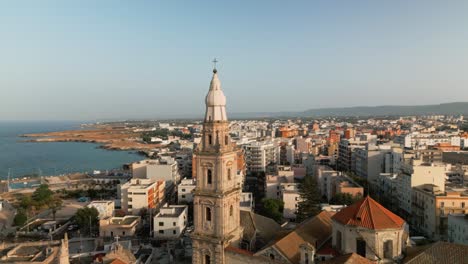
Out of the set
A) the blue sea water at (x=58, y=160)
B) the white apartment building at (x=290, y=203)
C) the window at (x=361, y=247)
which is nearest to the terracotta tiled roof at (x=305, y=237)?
the window at (x=361, y=247)

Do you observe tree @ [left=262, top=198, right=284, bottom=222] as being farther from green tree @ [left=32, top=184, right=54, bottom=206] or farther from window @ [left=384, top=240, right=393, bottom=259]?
green tree @ [left=32, top=184, right=54, bottom=206]

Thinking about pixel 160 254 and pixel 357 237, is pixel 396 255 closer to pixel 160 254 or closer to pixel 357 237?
pixel 357 237

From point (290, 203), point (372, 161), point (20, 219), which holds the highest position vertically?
point (372, 161)

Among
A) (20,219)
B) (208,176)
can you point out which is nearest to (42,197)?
(20,219)

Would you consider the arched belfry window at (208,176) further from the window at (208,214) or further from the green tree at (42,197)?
the green tree at (42,197)

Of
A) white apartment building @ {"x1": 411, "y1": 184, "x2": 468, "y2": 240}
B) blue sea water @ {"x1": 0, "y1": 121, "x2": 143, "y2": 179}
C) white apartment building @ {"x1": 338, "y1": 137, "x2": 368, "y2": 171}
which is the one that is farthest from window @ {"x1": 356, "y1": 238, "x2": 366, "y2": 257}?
blue sea water @ {"x1": 0, "y1": 121, "x2": 143, "y2": 179}

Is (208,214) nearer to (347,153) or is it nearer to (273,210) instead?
(273,210)

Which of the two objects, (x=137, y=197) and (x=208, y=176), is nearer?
(x=208, y=176)
